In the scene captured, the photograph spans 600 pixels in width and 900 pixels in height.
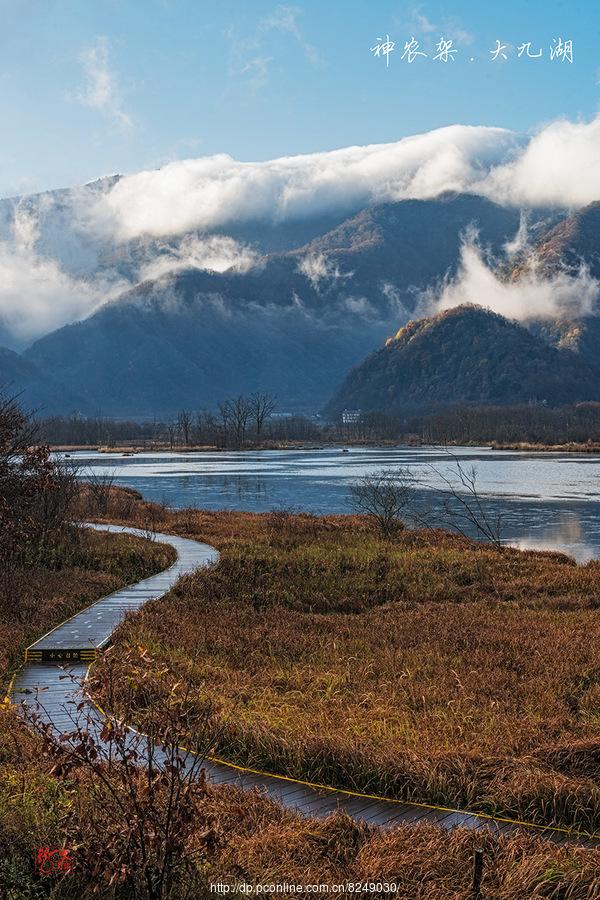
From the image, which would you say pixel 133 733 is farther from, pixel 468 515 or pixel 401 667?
pixel 468 515

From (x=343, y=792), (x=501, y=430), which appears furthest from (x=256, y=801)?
(x=501, y=430)

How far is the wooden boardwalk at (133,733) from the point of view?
8.84m

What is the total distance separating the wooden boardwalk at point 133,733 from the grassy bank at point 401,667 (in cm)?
26

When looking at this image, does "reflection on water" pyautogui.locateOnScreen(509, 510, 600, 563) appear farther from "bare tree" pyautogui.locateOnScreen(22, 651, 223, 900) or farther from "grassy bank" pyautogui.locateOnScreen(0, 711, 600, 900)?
"bare tree" pyautogui.locateOnScreen(22, 651, 223, 900)

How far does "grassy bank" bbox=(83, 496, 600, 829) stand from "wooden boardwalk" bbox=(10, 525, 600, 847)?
263mm

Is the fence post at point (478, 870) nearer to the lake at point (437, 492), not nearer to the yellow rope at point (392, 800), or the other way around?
the yellow rope at point (392, 800)

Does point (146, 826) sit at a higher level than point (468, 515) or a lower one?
higher

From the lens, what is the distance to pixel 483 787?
9.45 meters

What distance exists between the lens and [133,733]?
1123 cm

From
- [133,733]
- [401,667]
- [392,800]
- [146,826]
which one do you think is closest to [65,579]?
[401,667]

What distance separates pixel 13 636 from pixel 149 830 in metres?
10.2

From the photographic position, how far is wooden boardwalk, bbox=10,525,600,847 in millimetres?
8836

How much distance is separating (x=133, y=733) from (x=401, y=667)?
520cm

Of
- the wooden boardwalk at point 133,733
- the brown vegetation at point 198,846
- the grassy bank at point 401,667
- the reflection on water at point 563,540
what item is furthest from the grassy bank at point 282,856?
the reflection on water at point 563,540
